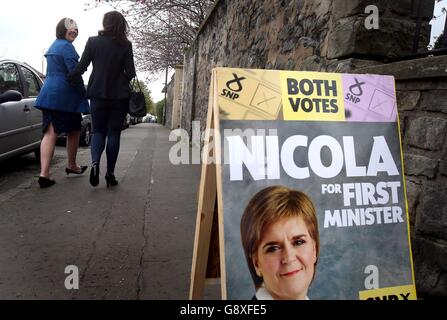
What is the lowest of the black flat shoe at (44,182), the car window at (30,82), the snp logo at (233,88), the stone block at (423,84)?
the black flat shoe at (44,182)

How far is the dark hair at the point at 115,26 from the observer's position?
4098mm

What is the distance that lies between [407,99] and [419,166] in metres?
0.44

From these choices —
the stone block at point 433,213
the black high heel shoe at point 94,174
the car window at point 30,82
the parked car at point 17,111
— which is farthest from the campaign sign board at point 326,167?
the car window at point 30,82

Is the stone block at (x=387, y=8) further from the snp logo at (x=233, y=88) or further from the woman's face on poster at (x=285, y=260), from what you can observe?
the woman's face on poster at (x=285, y=260)

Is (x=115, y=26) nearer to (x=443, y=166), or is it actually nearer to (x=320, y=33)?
(x=320, y=33)

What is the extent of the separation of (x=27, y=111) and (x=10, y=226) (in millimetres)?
2640

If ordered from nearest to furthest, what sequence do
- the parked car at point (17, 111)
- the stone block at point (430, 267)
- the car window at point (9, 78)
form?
the stone block at point (430, 267) < the parked car at point (17, 111) < the car window at point (9, 78)

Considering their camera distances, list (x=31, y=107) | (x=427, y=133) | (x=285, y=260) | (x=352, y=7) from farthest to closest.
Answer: (x=31, y=107) < (x=352, y=7) < (x=427, y=133) < (x=285, y=260)

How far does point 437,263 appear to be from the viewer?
2123mm

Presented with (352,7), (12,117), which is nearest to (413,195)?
(352,7)

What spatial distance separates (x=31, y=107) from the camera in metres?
5.49

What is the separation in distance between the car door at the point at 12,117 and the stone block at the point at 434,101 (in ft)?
15.0

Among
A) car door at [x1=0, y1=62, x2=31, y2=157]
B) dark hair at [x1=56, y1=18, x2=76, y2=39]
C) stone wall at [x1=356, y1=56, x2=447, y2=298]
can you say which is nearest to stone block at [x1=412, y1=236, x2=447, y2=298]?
stone wall at [x1=356, y1=56, x2=447, y2=298]
